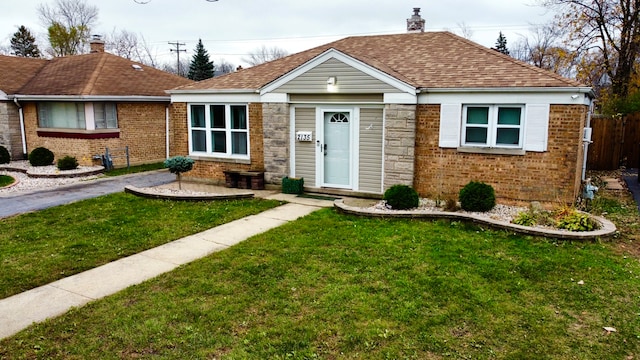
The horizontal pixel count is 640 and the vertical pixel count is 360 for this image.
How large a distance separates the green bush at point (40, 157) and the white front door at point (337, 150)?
11718mm

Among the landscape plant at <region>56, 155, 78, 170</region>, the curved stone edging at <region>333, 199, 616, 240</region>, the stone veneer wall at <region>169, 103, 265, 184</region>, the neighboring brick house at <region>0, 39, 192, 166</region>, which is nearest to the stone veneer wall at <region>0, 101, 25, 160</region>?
the neighboring brick house at <region>0, 39, 192, 166</region>

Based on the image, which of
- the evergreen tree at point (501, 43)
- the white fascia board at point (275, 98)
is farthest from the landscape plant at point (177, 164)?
the evergreen tree at point (501, 43)

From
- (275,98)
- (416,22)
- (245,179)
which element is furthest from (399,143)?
(416,22)

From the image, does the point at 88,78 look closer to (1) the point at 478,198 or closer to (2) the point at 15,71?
(2) the point at 15,71

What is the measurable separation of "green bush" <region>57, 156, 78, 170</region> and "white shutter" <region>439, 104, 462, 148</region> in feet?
42.6

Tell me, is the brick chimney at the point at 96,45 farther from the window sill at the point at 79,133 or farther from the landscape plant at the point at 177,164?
the landscape plant at the point at 177,164

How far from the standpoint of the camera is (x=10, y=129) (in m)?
19.2

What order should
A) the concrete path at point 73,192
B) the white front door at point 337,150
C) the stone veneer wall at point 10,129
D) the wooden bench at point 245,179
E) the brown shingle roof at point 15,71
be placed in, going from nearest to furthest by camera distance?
the concrete path at point 73,192 < the white front door at point 337,150 < the wooden bench at point 245,179 < the stone veneer wall at point 10,129 < the brown shingle roof at point 15,71

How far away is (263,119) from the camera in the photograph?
Answer: 1262 centimetres

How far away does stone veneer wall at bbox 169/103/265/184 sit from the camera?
1298 cm

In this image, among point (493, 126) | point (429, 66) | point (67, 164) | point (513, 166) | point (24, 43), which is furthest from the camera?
point (24, 43)

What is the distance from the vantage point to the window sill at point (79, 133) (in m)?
17.4

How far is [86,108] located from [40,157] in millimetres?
2515

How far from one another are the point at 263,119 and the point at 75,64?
512 inches
